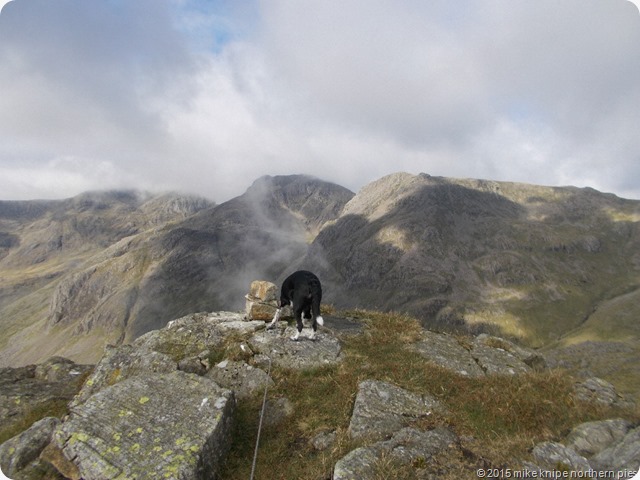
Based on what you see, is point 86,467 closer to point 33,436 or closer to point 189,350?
point 33,436

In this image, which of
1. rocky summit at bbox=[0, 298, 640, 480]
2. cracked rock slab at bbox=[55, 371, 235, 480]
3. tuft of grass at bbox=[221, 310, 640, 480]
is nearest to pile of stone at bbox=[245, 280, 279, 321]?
rocky summit at bbox=[0, 298, 640, 480]

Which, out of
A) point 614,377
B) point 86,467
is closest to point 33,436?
point 86,467

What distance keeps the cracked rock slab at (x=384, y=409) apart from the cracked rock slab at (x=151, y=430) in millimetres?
4182

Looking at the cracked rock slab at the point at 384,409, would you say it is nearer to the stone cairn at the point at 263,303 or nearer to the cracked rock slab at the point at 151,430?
the cracked rock slab at the point at 151,430

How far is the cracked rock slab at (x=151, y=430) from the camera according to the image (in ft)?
31.9

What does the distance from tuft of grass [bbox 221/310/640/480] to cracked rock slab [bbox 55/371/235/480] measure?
3.73ft

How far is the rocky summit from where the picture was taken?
995 cm

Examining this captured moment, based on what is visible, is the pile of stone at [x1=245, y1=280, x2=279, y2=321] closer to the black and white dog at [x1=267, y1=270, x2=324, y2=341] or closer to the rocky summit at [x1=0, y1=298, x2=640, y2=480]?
the rocky summit at [x1=0, y1=298, x2=640, y2=480]

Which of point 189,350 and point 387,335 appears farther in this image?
point 387,335

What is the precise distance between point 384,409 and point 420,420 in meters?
1.19

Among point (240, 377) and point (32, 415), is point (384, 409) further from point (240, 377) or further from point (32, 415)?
point (32, 415)

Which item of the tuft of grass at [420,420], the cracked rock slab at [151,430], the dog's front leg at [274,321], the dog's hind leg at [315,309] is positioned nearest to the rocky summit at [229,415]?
the cracked rock slab at [151,430]

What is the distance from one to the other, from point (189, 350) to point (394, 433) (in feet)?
30.4

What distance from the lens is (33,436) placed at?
37.7 ft
